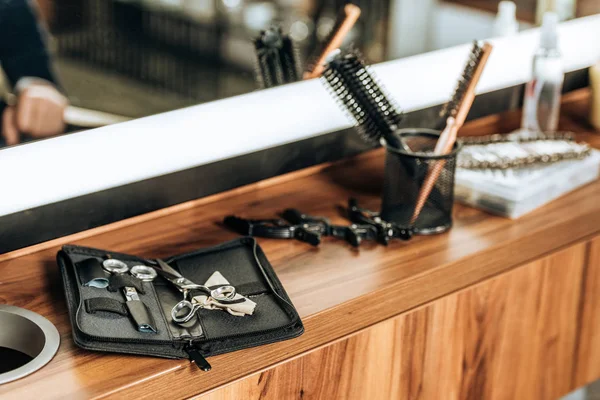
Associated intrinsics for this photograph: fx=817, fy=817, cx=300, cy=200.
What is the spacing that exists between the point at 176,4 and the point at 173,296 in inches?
20.7

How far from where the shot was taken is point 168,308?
3.84ft

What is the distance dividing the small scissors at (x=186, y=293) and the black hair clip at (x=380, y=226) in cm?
34

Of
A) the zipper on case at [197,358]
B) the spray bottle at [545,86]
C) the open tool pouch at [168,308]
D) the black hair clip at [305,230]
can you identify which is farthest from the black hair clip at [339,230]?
the spray bottle at [545,86]

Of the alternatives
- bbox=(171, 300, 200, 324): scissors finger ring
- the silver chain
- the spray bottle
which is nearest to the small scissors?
bbox=(171, 300, 200, 324): scissors finger ring

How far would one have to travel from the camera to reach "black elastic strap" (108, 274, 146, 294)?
117cm

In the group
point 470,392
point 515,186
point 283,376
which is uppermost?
point 515,186

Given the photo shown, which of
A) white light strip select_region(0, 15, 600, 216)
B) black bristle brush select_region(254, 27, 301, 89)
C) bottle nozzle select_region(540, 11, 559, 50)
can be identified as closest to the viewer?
white light strip select_region(0, 15, 600, 216)

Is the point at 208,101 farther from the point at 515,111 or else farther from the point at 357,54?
the point at 515,111

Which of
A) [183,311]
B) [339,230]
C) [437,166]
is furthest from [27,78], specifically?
[437,166]

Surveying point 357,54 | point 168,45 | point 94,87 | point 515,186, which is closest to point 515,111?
point 515,186

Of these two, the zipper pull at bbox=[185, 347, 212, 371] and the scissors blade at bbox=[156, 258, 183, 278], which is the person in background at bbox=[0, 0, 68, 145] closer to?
the scissors blade at bbox=[156, 258, 183, 278]

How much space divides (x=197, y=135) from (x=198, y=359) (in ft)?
1.85

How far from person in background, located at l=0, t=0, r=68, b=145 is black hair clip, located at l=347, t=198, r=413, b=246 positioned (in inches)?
21.4

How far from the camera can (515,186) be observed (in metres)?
1.53
